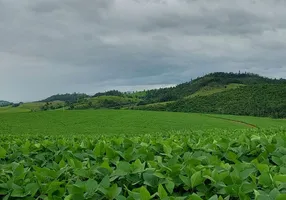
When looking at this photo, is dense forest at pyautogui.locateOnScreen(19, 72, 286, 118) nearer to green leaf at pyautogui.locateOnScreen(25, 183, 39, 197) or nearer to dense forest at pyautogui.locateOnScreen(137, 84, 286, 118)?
dense forest at pyautogui.locateOnScreen(137, 84, 286, 118)

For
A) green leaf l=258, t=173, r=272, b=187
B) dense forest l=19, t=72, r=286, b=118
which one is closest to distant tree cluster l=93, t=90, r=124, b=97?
dense forest l=19, t=72, r=286, b=118

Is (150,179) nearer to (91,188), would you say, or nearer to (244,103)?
(91,188)

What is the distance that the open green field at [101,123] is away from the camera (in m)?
38.3

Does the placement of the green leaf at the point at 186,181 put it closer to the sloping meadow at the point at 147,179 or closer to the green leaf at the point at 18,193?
the sloping meadow at the point at 147,179

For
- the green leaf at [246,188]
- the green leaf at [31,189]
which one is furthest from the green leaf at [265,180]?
the green leaf at [31,189]

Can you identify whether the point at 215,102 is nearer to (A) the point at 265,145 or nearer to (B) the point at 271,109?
(B) the point at 271,109

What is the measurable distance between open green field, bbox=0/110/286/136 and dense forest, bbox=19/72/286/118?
29727mm

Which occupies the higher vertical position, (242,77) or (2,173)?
(242,77)

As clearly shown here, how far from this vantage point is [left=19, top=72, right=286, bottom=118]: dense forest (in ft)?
252

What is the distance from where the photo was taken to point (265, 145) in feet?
10.0

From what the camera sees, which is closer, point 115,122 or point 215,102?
point 115,122

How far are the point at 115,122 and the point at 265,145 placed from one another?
4097 cm

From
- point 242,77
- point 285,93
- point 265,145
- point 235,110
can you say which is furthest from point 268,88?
point 265,145

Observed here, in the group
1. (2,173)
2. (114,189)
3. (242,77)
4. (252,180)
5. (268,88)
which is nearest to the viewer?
(114,189)
